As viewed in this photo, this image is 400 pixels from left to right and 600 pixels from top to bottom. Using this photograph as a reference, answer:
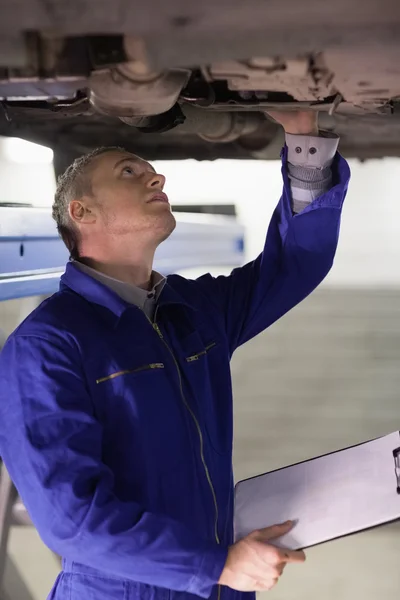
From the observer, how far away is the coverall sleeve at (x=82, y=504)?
26.7 inches

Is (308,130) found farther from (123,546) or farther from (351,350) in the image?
(351,350)

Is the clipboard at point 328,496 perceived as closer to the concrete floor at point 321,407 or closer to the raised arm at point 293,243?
the raised arm at point 293,243

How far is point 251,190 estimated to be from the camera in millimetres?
3209

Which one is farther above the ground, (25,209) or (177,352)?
(25,209)

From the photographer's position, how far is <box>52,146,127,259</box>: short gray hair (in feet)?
3.20

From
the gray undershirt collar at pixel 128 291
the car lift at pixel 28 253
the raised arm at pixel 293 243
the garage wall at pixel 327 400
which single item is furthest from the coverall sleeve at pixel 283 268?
the garage wall at pixel 327 400

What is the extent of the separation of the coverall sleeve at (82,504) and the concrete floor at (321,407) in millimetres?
1301

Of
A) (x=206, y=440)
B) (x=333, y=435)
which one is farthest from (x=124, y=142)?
(x=333, y=435)

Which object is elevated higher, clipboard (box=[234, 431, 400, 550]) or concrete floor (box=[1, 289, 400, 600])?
clipboard (box=[234, 431, 400, 550])

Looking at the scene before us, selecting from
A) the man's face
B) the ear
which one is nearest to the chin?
the man's face

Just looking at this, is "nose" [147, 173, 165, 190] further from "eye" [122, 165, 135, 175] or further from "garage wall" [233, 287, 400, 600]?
"garage wall" [233, 287, 400, 600]

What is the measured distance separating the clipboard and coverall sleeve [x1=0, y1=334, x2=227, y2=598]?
13 cm

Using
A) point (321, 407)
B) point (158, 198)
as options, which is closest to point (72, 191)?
point (158, 198)

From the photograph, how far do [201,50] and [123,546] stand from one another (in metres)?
0.53
